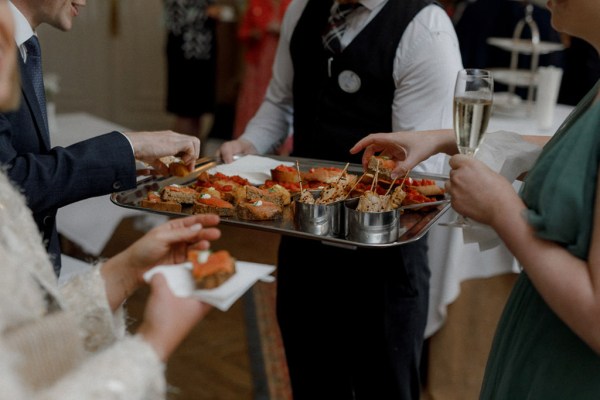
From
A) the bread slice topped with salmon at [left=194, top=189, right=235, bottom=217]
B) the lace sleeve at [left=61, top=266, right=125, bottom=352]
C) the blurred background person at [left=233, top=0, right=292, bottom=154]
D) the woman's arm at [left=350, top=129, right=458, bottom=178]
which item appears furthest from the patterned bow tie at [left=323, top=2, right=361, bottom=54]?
the blurred background person at [left=233, top=0, right=292, bottom=154]

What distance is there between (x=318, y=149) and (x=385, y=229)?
2.56ft

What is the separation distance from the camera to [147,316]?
108cm

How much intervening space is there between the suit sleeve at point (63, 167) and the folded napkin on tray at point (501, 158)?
32.1 inches

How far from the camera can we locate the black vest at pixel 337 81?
211 cm

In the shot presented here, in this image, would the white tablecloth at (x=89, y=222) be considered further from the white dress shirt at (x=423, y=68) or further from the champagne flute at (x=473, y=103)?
the champagne flute at (x=473, y=103)

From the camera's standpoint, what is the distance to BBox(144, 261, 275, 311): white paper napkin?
107 centimetres

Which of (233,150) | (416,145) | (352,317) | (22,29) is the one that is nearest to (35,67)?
(22,29)

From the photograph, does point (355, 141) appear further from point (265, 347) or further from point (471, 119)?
point (265, 347)

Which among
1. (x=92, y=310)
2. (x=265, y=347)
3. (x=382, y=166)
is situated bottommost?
(x=265, y=347)

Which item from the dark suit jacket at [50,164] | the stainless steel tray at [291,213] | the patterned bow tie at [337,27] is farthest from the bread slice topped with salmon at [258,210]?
the patterned bow tie at [337,27]

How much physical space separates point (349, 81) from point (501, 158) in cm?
68

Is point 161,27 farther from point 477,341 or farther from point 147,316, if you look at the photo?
point 147,316

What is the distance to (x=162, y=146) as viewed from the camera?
1762 mm

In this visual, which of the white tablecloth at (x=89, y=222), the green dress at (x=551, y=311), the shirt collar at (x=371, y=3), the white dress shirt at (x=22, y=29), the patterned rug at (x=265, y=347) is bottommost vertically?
the patterned rug at (x=265, y=347)
